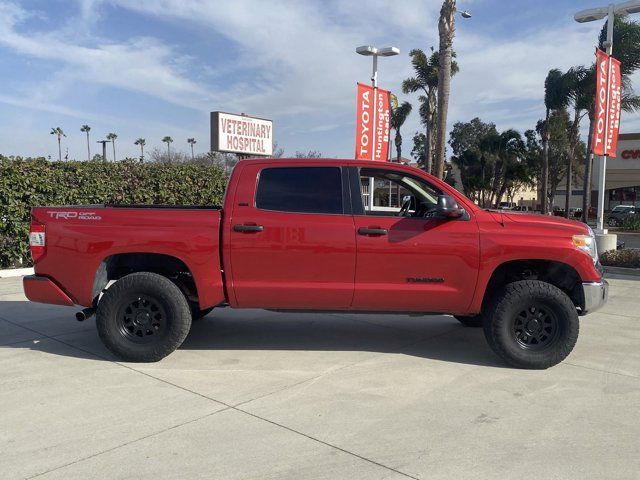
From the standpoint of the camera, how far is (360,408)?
4.16m

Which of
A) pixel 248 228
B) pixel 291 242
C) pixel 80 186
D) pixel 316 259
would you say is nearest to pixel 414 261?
pixel 316 259

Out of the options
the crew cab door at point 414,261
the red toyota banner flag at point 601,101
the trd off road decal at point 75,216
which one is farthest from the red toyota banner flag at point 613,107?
the trd off road decal at point 75,216

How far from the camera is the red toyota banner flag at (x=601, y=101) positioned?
43.2ft

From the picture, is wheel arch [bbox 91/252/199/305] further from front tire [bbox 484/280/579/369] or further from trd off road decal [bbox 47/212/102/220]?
front tire [bbox 484/280/579/369]

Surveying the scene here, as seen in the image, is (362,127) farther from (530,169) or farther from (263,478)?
(530,169)

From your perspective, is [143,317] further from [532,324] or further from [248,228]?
[532,324]

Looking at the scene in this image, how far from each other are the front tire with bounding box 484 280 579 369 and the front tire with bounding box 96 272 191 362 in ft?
9.63

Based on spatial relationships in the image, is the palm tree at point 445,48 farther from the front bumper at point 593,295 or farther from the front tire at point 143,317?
the front tire at point 143,317

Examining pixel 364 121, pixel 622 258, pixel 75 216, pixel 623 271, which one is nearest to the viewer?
pixel 75 216

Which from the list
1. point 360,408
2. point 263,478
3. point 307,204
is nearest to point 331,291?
point 307,204

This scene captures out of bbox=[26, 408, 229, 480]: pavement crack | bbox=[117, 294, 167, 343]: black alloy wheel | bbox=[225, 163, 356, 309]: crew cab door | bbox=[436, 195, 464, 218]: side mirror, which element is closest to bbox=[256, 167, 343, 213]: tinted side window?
bbox=[225, 163, 356, 309]: crew cab door

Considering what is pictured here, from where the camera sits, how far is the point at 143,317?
17.1 feet

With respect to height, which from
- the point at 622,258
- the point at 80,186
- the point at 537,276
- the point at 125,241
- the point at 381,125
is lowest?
the point at 622,258

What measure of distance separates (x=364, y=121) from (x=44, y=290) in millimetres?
11913
